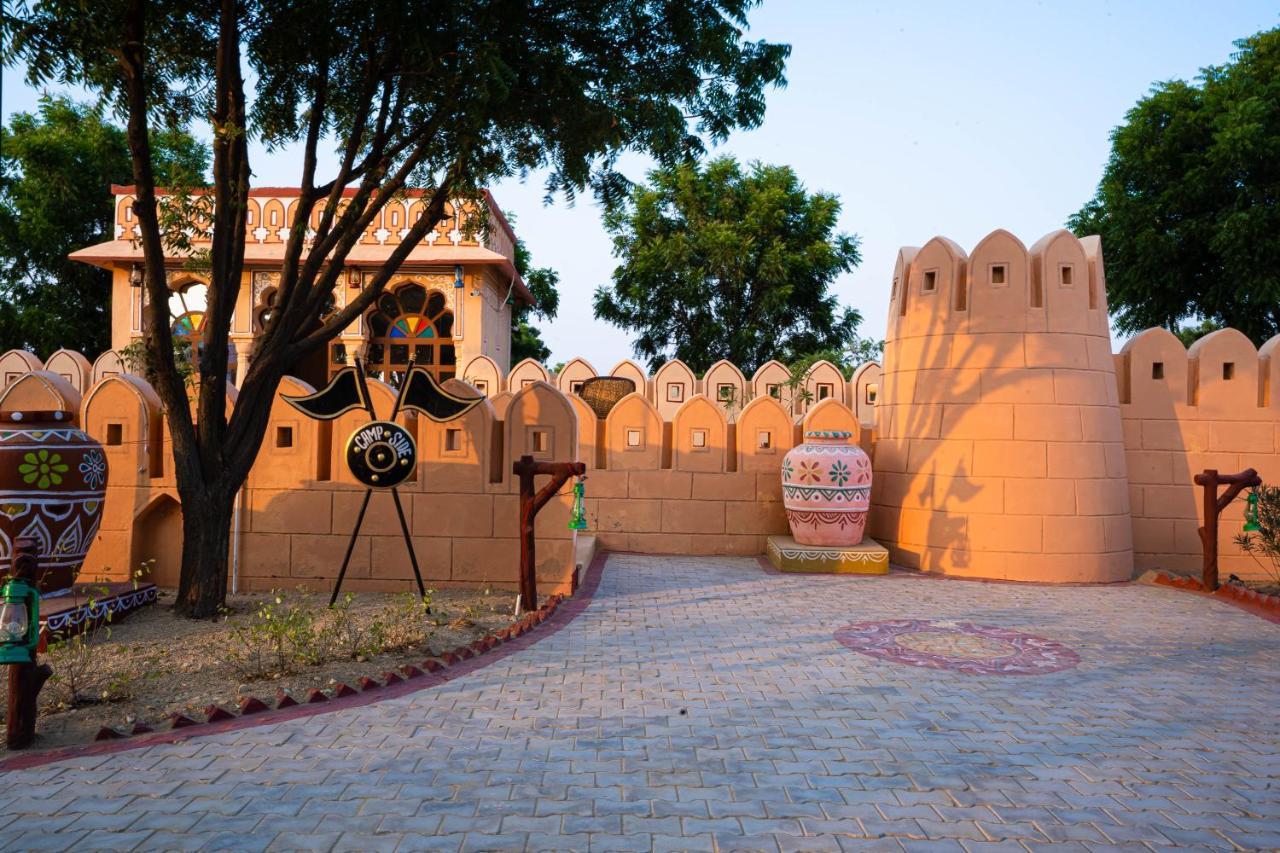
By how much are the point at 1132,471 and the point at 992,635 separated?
5303 millimetres

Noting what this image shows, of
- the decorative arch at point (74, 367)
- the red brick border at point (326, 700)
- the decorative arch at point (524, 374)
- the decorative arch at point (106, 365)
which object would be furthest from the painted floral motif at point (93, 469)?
the decorative arch at point (74, 367)

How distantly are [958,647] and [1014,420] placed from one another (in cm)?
457

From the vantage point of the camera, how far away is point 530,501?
830cm

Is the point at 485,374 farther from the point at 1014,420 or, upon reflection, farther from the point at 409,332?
the point at 1014,420

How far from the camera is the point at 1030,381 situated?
428 inches

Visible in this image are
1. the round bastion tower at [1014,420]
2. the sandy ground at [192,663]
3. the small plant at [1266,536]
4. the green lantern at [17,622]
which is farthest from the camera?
Answer: the round bastion tower at [1014,420]

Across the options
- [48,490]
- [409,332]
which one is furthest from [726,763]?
[409,332]

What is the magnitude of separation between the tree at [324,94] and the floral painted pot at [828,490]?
13.3 feet

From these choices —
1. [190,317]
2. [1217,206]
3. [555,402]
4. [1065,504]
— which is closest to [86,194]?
[190,317]

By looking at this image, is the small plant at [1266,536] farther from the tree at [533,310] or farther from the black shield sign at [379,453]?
the tree at [533,310]

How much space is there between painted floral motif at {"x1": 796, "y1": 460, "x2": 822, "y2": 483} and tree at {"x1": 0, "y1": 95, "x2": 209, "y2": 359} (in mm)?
21715

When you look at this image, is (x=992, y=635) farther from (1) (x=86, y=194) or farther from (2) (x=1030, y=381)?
(1) (x=86, y=194)

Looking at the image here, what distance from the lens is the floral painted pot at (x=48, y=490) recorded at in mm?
7207

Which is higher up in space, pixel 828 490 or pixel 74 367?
pixel 74 367
